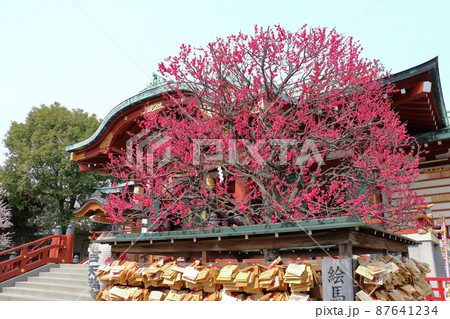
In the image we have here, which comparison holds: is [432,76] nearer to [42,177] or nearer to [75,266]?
[75,266]

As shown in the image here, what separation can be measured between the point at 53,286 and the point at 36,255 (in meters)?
3.12

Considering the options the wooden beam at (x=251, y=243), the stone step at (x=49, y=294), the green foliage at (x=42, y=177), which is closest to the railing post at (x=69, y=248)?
the stone step at (x=49, y=294)

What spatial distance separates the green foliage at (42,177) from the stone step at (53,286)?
570 inches

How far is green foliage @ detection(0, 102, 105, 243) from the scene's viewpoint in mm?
25312

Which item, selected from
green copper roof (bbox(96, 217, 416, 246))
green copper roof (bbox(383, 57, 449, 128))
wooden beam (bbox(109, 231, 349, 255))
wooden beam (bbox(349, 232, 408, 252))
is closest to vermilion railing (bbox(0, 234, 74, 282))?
wooden beam (bbox(109, 231, 349, 255))

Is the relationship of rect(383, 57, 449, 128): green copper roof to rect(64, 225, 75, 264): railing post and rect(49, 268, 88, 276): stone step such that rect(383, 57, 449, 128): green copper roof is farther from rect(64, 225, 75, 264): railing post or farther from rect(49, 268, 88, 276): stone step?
rect(64, 225, 75, 264): railing post

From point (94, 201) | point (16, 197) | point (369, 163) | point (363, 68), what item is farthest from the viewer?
point (16, 197)

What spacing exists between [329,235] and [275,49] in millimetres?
5273

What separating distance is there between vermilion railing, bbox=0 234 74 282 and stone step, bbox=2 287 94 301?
3.36 ft

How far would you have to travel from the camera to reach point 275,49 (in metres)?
7.99

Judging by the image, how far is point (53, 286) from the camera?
1098cm

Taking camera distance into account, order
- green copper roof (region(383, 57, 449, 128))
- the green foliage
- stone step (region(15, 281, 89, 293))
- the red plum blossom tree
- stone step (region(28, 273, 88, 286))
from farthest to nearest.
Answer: the green foliage < stone step (region(28, 273, 88, 286)) < stone step (region(15, 281, 89, 293)) < green copper roof (region(383, 57, 449, 128)) < the red plum blossom tree

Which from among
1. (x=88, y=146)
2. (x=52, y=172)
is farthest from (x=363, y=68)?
(x=52, y=172)

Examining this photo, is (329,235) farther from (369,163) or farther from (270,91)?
(270,91)
